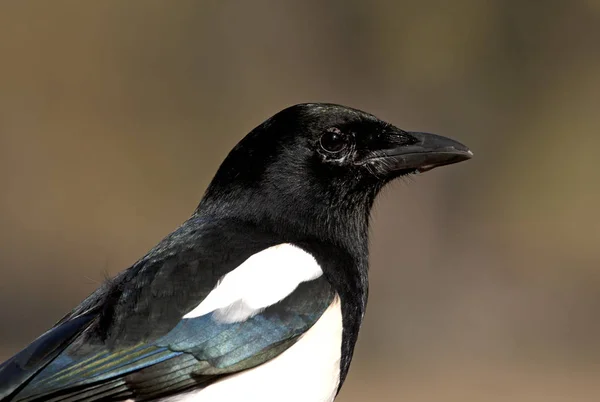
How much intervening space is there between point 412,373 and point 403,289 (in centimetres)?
109

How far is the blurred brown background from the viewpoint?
274 inches

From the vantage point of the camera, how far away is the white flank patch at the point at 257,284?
2301mm

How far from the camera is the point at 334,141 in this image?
264 cm

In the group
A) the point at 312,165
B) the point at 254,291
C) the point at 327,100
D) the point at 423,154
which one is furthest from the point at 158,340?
the point at 327,100

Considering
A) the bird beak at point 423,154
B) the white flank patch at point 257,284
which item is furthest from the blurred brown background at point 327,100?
the white flank patch at point 257,284

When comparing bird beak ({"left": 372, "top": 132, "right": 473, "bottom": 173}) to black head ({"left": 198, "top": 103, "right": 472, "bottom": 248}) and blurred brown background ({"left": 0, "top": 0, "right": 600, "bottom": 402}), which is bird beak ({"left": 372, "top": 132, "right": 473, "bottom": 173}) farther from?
blurred brown background ({"left": 0, "top": 0, "right": 600, "bottom": 402})

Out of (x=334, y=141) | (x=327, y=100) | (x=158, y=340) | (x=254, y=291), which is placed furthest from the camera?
(x=327, y=100)

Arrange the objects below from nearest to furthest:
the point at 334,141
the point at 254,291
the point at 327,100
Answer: the point at 254,291 → the point at 334,141 → the point at 327,100

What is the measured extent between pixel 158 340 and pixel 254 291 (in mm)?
236

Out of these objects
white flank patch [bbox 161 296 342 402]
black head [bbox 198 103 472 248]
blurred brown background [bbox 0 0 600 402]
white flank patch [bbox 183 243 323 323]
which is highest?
blurred brown background [bbox 0 0 600 402]

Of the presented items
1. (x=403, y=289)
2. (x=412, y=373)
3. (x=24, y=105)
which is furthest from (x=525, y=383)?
(x=24, y=105)

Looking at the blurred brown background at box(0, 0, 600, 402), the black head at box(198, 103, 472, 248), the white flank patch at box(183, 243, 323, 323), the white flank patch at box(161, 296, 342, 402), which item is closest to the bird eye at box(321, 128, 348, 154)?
the black head at box(198, 103, 472, 248)

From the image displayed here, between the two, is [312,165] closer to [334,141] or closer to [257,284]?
[334,141]

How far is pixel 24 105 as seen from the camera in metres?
7.32
